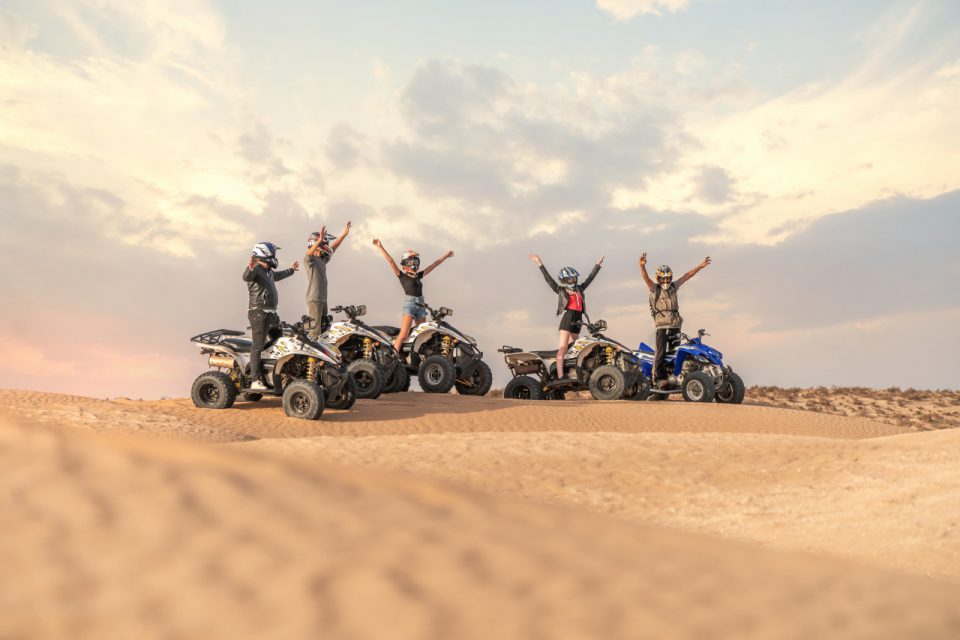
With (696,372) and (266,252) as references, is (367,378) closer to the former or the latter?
(266,252)

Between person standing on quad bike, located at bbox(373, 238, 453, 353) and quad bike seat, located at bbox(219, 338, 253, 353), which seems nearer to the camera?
quad bike seat, located at bbox(219, 338, 253, 353)

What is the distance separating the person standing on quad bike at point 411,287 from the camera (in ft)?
55.6

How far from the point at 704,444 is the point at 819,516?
11.4 feet

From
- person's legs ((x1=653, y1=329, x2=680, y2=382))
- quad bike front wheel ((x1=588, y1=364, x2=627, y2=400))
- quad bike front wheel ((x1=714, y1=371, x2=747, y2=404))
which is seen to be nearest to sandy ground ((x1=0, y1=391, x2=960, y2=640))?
quad bike front wheel ((x1=588, y1=364, x2=627, y2=400))

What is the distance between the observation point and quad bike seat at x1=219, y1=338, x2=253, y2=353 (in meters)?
13.3

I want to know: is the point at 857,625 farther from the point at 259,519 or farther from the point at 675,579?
the point at 259,519

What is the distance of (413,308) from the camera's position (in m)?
17.0

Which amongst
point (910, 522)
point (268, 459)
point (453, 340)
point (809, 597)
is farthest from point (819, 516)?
point (453, 340)

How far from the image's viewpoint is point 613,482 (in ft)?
28.4

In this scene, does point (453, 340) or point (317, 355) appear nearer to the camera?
point (317, 355)

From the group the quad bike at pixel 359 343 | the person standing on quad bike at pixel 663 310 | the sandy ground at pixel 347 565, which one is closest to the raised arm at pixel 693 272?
the person standing on quad bike at pixel 663 310

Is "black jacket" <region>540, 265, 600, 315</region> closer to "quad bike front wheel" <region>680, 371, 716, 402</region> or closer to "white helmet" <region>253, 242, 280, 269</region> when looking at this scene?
"quad bike front wheel" <region>680, 371, 716, 402</region>

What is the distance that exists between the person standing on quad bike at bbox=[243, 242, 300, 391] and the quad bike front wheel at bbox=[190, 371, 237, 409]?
2.84 feet

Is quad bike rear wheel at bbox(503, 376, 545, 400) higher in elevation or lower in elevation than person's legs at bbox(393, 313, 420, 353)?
lower
